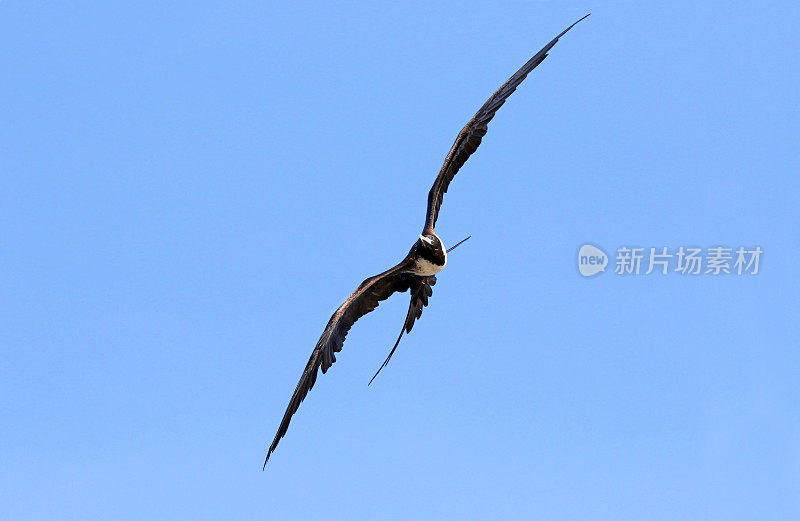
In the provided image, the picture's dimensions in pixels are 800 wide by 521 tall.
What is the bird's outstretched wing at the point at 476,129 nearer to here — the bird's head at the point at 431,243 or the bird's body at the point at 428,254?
the bird's head at the point at 431,243

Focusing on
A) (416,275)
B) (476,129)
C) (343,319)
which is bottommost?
(343,319)

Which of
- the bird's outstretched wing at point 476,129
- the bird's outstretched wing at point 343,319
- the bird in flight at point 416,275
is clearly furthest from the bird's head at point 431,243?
the bird's outstretched wing at point 476,129

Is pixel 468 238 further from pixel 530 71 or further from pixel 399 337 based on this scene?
pixel 530 71

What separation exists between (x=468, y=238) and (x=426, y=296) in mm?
1966

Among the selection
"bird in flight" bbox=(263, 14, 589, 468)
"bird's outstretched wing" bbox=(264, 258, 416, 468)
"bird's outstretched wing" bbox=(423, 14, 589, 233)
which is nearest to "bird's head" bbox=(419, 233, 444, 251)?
"bird in flight" bbox=(263, 14, 589, 468)

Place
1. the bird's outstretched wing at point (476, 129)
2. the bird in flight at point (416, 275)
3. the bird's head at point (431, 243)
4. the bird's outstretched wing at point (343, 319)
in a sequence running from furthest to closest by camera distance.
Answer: the bird's outstretched wing at point (476, 129) < the bird's head at point (431, 243) < the bird in flight at point (416, 275) < the bird's outstretched wing at point (343, 319)

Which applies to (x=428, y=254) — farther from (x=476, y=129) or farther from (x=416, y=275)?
(x=476, y=129)

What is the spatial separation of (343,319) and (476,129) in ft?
20.9

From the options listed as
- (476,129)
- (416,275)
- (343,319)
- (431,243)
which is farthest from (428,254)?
(476,129)

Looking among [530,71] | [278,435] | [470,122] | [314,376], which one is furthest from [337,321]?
[530,71]

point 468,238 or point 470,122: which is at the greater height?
point 470,122

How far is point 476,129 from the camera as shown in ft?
86.3

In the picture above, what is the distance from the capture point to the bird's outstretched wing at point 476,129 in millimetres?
26031

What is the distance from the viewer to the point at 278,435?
2164 centimetres
